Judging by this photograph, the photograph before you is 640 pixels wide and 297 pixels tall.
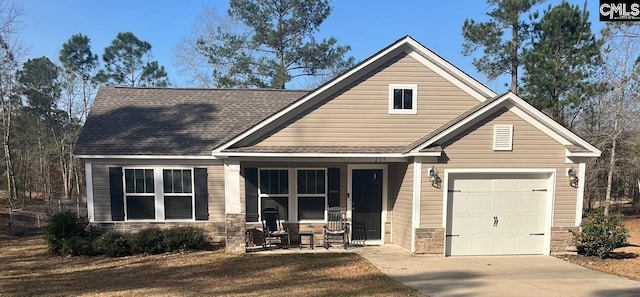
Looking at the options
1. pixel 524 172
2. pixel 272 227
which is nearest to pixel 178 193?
pixel 272 227

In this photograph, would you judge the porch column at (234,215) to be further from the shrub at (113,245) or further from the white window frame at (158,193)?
the shrub at (113,245)

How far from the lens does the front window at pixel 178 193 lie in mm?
10820

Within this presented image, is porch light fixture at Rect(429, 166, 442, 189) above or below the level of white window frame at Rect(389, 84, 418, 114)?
below

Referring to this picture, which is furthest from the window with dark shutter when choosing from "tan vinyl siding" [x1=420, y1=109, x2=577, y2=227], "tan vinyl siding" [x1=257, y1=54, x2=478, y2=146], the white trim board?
"tan vinyl siding" [x1=420, y1=109, x2=577, y2=227]

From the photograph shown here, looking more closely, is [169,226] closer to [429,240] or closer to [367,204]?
[367,204]

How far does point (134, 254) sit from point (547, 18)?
19.6 metres

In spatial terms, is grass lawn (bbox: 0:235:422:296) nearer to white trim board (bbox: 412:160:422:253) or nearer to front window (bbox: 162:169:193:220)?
front window (bbox: 162:169:193:220)

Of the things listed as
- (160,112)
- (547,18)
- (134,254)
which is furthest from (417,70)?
(547,18)

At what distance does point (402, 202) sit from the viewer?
32.4 ft

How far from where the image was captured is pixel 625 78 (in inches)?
671

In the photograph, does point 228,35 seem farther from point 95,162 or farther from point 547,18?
point 547,18

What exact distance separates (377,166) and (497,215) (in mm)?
3379

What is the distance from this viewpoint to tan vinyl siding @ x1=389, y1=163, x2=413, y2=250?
951cm

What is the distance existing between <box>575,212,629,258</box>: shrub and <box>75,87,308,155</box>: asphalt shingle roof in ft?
29.6
